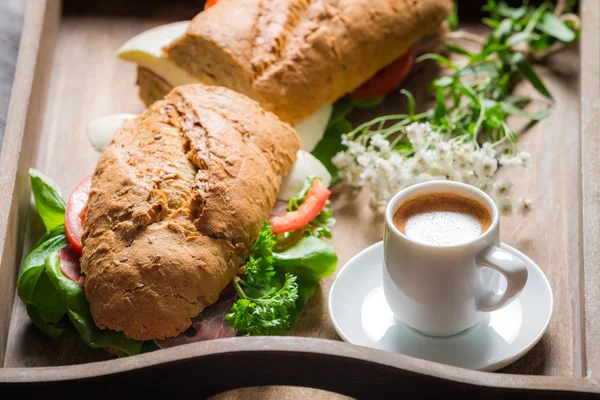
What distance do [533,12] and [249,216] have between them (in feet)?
5.77

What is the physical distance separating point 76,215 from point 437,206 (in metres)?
0.98

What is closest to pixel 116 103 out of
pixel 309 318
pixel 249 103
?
pixel 249 103

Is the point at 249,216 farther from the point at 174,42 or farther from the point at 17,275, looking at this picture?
the point at 174,42

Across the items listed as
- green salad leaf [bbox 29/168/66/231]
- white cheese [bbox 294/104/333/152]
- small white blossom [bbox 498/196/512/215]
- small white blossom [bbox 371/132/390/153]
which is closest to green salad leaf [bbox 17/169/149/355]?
green salad leaf [bbox 29/168/66/231]

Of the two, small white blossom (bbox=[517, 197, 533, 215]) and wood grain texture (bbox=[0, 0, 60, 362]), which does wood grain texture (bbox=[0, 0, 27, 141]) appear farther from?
small white blossom (bbox=[517, 197, 533, 215])

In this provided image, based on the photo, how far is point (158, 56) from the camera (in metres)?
2.71

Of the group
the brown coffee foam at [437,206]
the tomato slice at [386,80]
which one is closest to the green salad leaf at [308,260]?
the brown coffee foam at [437,206]

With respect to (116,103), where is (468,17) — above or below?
above

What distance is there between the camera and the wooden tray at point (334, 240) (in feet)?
5.01

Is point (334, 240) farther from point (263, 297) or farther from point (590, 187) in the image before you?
point (590, 187)

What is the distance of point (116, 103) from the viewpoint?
296 centimetres

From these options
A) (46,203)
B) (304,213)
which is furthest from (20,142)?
(304,213)

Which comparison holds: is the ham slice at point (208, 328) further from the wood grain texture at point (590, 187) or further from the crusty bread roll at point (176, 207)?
the wood grain texture at point (590, 187)

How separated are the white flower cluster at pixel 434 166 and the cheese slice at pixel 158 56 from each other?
0.66m
